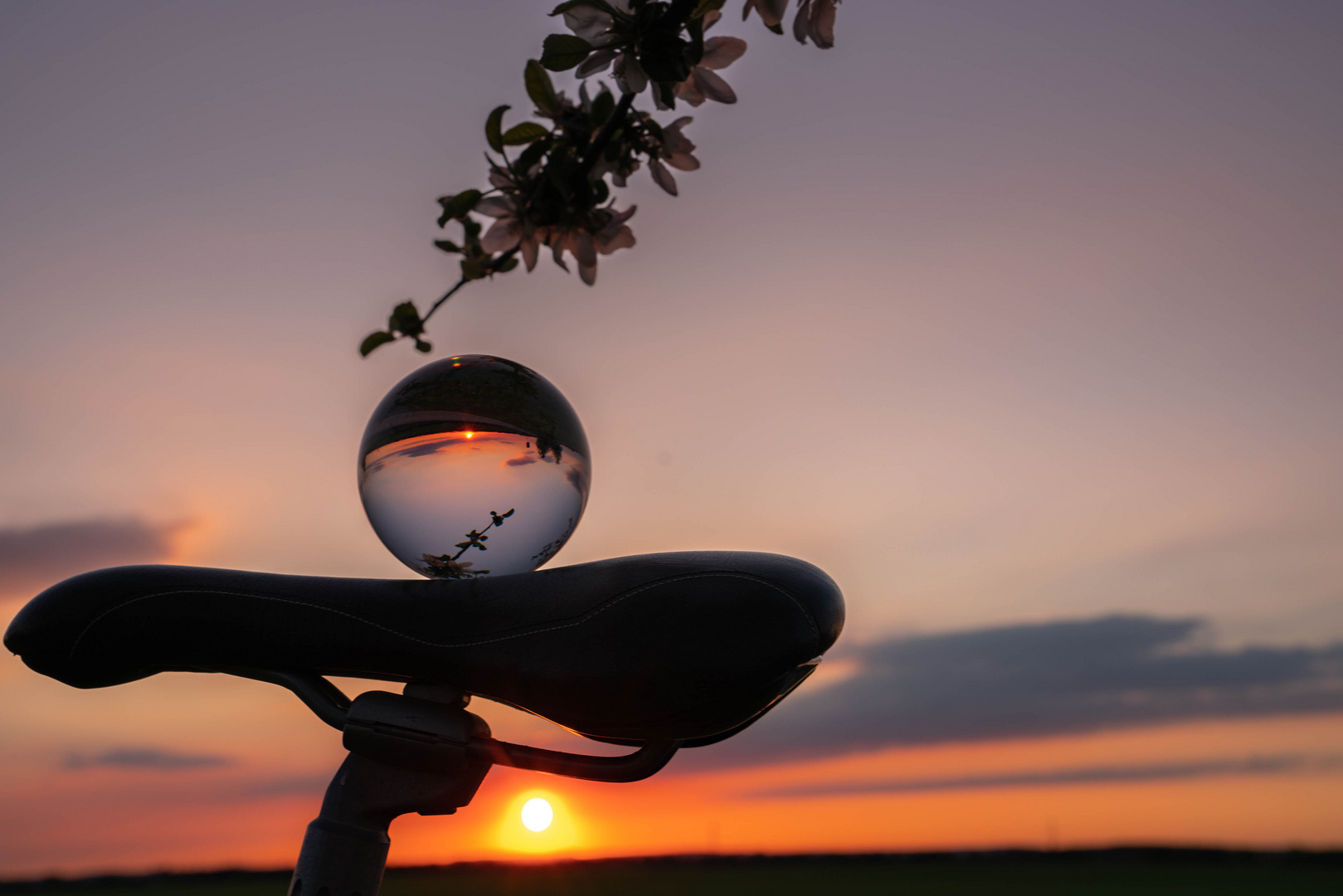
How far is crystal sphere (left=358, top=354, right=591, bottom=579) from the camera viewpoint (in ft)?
3.88

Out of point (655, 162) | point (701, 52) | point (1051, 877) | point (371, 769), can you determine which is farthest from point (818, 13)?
point (1051, 877)

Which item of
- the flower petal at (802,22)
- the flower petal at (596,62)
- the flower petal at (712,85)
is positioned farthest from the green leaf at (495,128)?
the flower petal at (802,22)

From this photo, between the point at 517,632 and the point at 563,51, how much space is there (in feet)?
2.46

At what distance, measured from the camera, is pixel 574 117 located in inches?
46.9

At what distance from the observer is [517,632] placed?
1124 millimetres

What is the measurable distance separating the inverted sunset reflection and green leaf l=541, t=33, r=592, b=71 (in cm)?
49

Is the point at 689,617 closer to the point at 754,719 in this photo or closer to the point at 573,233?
the point at 754,719

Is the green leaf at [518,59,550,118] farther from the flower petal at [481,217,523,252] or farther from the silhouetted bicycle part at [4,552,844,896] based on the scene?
the silhouetted bicycle part at [4,552,844,896]

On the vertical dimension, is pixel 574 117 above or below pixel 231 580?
above

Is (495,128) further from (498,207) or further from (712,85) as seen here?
(712,85)

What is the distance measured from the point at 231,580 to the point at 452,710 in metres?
0.36

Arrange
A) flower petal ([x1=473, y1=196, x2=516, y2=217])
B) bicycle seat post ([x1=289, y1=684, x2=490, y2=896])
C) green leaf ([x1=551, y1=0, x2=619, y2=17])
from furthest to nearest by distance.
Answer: flower petal ([x1=473, y1=196, x2=516, y2=217]) < bicycle seat post ([x1=289, y1=684, x2=490, y2=896]) < green leaf ([x1=551, y1=0, x2=619, y2=17])

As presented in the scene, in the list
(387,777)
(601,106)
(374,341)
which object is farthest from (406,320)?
(387,777)

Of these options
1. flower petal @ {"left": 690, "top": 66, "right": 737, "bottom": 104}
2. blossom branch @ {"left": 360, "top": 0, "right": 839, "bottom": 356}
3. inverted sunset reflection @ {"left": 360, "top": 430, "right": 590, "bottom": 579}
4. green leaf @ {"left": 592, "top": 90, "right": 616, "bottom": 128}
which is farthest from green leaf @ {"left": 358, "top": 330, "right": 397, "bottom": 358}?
flower petal @ {"left": 690, "top": 66, "right": 737, "bottom": 104}
